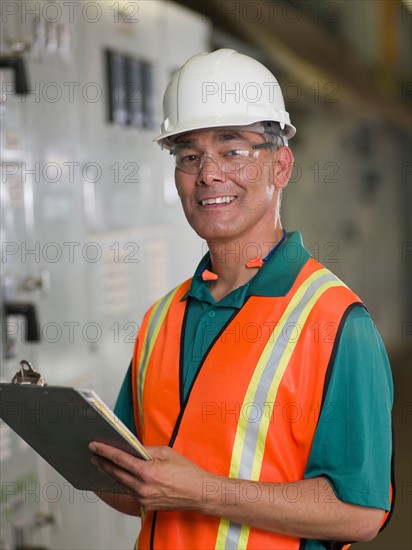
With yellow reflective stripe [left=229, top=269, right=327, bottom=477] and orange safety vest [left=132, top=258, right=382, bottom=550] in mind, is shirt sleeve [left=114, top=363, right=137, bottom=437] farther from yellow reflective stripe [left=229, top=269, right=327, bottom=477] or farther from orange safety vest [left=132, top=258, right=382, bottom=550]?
yellow reflective stripe [left=229, top=269, right=327, bottom=477]

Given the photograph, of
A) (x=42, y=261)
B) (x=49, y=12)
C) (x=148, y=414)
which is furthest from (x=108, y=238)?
(x=148, y=414)

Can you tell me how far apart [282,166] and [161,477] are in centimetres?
68

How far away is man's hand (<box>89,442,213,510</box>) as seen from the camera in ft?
4.12

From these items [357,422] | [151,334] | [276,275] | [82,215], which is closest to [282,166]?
[276,275]

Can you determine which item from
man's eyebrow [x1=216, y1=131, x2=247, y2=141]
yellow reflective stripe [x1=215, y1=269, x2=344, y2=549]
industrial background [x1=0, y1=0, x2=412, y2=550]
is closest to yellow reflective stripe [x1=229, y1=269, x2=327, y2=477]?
yellow reflective stripe [x1=215, y1=269, x2=344, y2=549]

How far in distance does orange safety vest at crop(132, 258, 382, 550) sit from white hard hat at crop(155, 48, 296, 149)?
0.33m

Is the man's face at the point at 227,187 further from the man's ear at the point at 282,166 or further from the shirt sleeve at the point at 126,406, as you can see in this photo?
the shirt sleeve at the point at 126,406

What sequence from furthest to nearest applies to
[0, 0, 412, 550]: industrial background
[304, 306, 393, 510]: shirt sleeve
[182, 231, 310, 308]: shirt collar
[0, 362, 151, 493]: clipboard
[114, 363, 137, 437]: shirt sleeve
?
[0, 0, 412, 550]: industrial background → [114, 363, 137, 437]: shirt sleeve → [182, 231, 310, 308]: shirt collar → [304, 306, 393, 510]: shirt sleeve → [0, 362, 151, 493]: clipboard

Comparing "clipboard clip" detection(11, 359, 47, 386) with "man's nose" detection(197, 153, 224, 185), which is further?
"man's nose" detection(197, 153, 224, 185)

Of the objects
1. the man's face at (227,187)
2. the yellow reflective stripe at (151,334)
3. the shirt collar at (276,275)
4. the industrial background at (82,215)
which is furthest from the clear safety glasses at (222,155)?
the industrial background at (82,215)

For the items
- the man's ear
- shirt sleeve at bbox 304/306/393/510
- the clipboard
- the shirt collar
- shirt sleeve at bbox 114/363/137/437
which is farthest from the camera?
shirt sleeve at bbox 114/363/137/437

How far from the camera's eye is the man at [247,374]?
1.29 meters

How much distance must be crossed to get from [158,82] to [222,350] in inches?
86.3

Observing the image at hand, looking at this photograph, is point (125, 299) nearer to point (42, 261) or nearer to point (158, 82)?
point (42, 261)
